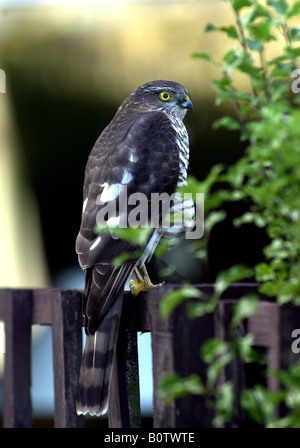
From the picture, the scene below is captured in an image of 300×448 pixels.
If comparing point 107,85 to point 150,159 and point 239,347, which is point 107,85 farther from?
point 239,347

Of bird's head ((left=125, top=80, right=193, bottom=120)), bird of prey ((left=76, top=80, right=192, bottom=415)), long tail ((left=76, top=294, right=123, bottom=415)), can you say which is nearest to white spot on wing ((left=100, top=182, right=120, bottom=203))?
bird of prey ((left=76, top=80, right=192, bottom=415))

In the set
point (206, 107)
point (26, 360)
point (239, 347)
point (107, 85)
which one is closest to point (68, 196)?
point (107, 85)

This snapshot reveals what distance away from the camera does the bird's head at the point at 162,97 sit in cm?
361

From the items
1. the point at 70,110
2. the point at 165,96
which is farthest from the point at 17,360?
the point at 70,110

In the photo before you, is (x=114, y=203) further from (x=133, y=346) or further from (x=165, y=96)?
(x=165, y=96)

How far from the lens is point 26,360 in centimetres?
257

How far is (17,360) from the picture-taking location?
2.55 m

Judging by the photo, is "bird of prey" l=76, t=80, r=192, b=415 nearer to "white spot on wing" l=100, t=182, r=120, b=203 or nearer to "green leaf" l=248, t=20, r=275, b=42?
"white spot on wing" l=100, t=182, r=120, b=203

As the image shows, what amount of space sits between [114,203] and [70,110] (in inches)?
103

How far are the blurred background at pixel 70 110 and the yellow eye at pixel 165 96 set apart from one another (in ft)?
4.88

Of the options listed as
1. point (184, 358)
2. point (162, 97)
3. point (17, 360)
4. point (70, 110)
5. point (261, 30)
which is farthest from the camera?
point (70, 110)

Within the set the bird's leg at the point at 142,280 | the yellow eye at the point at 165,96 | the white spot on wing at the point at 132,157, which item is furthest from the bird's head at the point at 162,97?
the bird's leg at the point at 142,280

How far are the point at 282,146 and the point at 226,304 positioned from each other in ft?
1.73

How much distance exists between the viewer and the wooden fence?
5.41 ft
